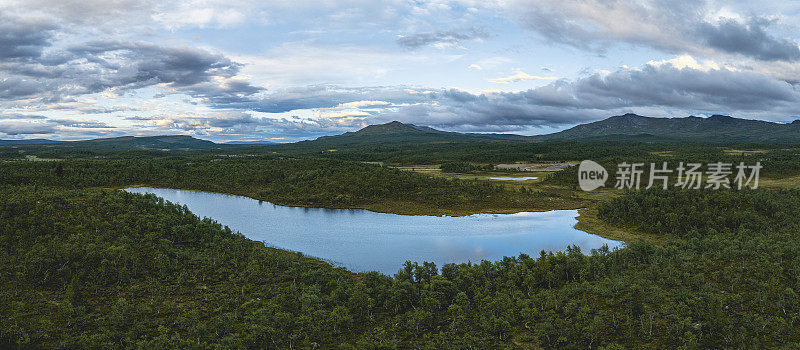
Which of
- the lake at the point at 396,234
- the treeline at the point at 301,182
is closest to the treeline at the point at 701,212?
the lake at the point at 396,234

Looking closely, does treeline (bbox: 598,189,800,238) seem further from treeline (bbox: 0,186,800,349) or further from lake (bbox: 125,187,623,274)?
treeline (bbox: 0,186,800,349)

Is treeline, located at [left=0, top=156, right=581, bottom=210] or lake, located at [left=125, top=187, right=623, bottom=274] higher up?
treeline, located at [left=0, top=156, right=581, bottom=210]

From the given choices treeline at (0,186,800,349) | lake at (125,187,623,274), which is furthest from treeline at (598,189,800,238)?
treeline at (0,186,800,349)

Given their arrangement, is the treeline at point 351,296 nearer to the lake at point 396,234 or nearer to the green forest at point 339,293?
the green forest at point 339,293

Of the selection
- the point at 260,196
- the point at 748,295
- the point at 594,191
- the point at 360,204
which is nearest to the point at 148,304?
the point at 748,295

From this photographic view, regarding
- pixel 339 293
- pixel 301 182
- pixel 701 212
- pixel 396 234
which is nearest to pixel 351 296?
pixel 339 293
